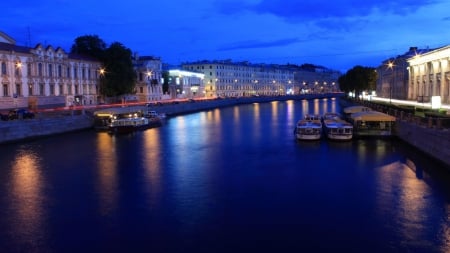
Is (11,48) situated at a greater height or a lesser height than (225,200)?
greater

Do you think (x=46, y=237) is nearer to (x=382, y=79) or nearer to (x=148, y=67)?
(x=148, y=67)

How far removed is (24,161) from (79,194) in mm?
14478

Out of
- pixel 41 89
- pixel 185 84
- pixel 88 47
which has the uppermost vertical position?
pixel 88 47

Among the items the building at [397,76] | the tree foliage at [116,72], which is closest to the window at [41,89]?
the tree foliage at [116,72]

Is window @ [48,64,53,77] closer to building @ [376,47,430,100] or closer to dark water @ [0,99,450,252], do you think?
dark water @ [0,99,450,252]

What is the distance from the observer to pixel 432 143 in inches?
1432

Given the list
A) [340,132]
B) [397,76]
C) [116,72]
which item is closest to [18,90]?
[116,72]

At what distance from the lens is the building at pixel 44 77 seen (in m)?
66.3

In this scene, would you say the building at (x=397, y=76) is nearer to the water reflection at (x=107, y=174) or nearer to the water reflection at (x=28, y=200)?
the water reflection at (x=107, y=174)

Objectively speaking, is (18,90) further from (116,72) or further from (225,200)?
(225,200)

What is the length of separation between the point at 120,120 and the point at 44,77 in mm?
19518

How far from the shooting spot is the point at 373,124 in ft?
171

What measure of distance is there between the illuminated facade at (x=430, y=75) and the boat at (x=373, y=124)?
22901 mm

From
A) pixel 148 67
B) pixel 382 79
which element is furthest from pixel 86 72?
pixel 382 79
